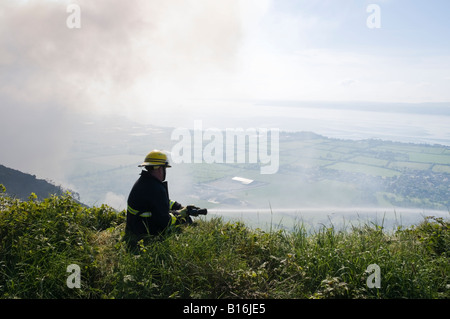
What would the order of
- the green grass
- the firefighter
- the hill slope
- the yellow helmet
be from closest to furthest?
the green grass, the firefighter, the yellow helmet, the hill slope

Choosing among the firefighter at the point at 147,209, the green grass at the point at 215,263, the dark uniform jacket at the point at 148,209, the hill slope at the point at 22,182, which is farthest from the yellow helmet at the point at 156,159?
the hill slope at the point at 22,182

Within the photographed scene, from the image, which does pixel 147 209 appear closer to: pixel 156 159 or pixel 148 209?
pixel 148 209

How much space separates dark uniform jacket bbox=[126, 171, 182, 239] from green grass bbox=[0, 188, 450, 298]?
1.07ft

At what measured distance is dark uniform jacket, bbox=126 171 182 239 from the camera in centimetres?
532

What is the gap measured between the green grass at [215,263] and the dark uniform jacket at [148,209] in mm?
325

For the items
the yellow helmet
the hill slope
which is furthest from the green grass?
the hill slope

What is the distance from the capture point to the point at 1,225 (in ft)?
15.9

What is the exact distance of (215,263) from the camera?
4223 millimetres

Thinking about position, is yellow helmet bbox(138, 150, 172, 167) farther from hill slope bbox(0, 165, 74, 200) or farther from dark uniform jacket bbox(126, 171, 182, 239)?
hill slope bbox(0, 165, 74, 200)

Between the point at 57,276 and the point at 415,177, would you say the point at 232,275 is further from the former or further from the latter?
the point at 415,177

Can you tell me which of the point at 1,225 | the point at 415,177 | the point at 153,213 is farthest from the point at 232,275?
the point at 415,177

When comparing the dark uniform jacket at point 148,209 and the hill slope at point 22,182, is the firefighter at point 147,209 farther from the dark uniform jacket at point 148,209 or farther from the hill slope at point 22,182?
the hill slope at point 22,182
